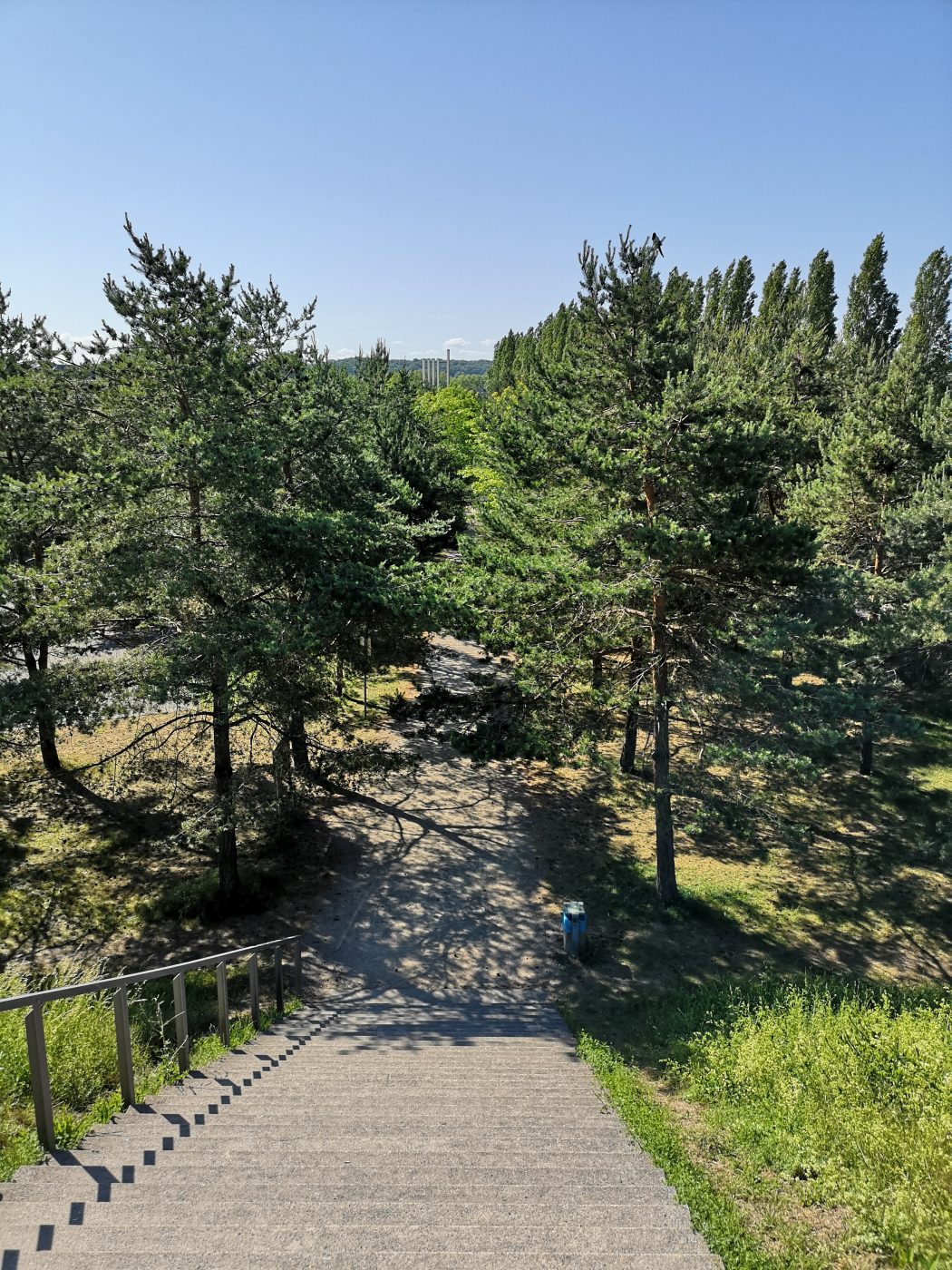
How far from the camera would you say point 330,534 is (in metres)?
11.4

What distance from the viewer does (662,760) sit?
1274 centimetres

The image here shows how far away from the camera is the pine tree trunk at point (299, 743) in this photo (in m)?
11.9

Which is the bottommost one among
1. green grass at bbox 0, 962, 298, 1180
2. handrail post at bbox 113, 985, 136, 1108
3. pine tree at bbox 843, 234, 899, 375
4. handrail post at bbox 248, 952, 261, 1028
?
handrail post at bbox 248, 952, 261, 1028

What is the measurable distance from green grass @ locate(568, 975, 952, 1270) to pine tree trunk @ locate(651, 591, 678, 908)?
4265 millimetres

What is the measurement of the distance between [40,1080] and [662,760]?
34.7 feet

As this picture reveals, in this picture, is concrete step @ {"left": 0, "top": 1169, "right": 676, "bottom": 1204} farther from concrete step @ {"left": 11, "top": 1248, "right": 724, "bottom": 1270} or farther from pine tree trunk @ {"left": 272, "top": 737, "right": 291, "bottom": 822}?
pine tree trunk @ {"left": 272, "top": 737, "right": 291, "bottom": 822}

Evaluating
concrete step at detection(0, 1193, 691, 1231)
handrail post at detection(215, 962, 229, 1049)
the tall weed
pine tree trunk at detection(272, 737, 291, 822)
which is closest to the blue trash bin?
the tall weed

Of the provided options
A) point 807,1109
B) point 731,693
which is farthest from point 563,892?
point 807,1109

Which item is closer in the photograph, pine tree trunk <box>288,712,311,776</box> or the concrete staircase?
the concrete staircase

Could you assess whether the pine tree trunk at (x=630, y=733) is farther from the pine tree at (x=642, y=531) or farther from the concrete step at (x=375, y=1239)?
the concrete step at (x=375, y=1239)

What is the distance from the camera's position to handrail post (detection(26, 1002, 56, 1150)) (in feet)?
13.0

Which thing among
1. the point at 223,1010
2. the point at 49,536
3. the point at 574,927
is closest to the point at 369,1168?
the point at 223,1010

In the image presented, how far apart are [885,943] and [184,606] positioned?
534 inches

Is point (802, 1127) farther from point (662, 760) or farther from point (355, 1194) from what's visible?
point (662, 760)
